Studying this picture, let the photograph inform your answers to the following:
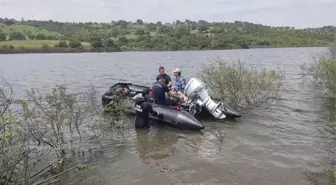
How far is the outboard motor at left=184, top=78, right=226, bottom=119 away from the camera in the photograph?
12.6 metres

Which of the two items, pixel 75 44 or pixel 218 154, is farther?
pixel 75 44

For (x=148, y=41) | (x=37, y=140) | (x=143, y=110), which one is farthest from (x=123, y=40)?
(x=37, y=140)

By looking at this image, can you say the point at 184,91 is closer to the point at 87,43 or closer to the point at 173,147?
the point at 173,147

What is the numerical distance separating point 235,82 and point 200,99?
292 cm

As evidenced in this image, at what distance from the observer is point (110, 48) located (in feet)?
288

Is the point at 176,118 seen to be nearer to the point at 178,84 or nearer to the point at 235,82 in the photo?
the point at 178,84

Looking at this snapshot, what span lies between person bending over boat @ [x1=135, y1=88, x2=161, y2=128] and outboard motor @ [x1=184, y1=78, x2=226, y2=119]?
1.58 m

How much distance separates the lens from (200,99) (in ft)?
42.1

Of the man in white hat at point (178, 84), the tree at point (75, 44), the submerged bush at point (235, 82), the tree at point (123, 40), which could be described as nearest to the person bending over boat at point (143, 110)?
the man in white hat at point (178, 84)

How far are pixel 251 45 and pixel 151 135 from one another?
9106 cm

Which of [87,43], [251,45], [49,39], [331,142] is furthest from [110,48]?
[331,142]

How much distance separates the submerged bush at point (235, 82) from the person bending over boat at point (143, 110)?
14.5 ft

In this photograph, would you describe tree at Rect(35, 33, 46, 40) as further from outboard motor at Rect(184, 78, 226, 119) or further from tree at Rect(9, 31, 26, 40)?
outboard motor at Rect(184, 78, 226, 119)

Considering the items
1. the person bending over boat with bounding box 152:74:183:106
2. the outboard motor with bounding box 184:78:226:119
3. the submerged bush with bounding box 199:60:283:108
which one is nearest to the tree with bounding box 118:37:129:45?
the submerged bush with bounding box 199:60:283:108
